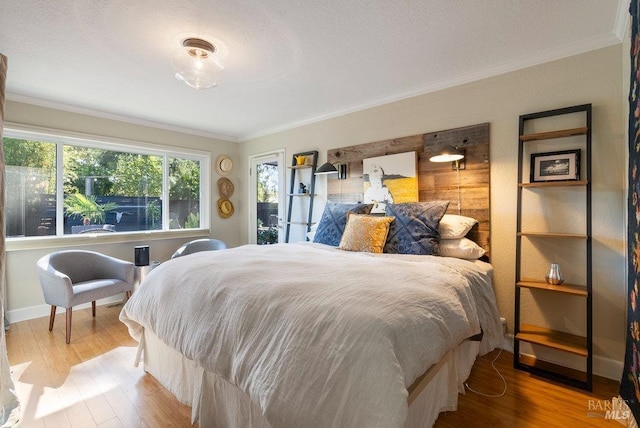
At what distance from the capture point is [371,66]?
8.24ft

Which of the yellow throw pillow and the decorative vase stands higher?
the yellow throw pillow

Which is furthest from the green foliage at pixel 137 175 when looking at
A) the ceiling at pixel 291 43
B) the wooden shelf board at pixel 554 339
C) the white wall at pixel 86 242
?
the wooden shelf board at pixel 554 339

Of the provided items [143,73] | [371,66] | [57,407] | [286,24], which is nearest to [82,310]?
[57,407]

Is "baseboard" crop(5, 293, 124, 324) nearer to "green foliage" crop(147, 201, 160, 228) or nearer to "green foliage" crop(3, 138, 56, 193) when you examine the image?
"green foliage" crop(3, 138, 56, 193)

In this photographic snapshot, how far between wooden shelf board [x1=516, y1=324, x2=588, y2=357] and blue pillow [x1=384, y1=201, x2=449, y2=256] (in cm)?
85

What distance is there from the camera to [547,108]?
7.50 feet

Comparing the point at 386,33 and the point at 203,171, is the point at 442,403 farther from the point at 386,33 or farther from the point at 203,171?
the point at 203,171

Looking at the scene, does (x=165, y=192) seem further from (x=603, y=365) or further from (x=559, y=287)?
(x=603, y=365)

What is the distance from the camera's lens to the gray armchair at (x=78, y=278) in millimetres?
2621

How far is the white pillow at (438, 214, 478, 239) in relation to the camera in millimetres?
2451

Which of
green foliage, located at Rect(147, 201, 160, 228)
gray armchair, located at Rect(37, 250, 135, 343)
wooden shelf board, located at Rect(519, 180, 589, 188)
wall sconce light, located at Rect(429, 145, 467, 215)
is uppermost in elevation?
wall sconce light, located at Rect(429, 145, 467, 215)

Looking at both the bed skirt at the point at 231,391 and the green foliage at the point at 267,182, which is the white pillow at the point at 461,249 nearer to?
the bed skirt at the point at 231,391

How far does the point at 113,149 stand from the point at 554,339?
5133 mm

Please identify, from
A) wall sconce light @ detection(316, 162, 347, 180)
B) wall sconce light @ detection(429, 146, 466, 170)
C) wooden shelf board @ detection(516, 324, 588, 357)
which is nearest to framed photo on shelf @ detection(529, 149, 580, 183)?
wall sconce light @ detection(429, 146, 466, 170)
